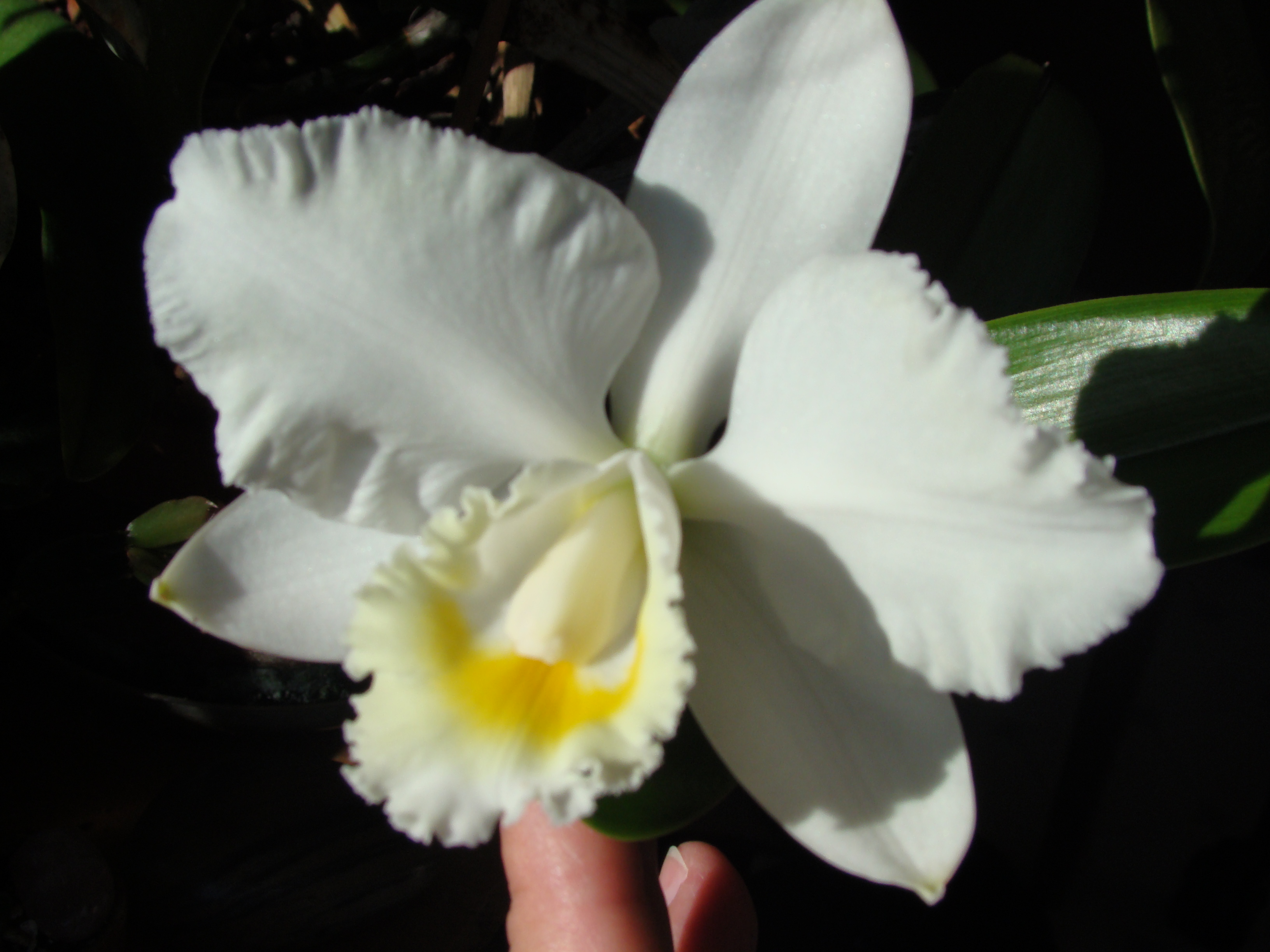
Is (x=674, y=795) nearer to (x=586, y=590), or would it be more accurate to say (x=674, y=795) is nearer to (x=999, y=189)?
(x=586, y=590)

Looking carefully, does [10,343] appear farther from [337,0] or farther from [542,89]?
[542,89]

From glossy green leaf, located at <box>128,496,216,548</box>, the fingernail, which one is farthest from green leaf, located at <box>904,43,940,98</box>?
the fingernail

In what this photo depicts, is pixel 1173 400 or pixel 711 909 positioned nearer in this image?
pixel 1173 400

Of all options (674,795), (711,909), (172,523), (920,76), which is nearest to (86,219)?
(172,523)

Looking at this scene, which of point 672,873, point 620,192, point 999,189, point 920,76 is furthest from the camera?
point 672,873

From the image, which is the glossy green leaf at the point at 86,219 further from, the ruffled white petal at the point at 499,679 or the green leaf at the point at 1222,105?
the green leaf at the point at 1222,105

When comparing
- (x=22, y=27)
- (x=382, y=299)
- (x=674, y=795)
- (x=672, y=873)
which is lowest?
(x=672, y=873)

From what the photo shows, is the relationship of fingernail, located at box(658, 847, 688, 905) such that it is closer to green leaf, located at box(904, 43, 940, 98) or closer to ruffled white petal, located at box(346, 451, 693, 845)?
ruffled white petal, located at box(346, 451, 693, 845)

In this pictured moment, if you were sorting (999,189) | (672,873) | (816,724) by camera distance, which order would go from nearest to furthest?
(816,724), (999,189), (672,873)
